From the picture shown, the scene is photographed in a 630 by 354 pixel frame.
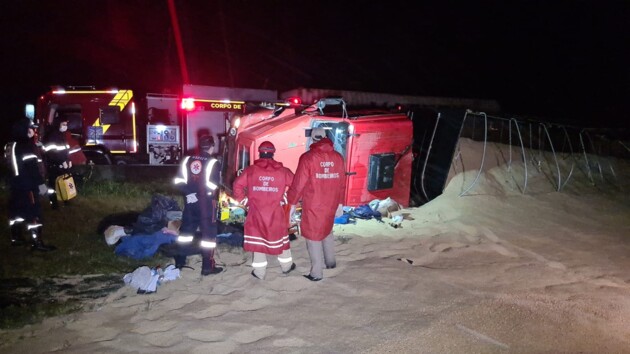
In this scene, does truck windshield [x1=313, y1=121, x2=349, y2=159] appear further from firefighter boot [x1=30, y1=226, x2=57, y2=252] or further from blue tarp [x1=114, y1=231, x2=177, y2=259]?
firefighter boot [x1=30, y1=226, x2=57, y2=252]

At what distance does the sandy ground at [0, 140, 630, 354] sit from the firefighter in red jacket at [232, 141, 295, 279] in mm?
497

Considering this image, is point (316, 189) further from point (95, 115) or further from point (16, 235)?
point (95, 115)

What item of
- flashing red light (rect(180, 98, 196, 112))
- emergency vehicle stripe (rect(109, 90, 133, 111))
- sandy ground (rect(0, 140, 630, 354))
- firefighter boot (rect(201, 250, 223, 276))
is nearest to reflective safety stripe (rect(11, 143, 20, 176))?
sandy ground (rect(0, 140, 630, 354))

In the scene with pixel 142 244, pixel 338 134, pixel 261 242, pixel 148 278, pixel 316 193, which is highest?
pixel 338 134

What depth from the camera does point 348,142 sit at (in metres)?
8.57

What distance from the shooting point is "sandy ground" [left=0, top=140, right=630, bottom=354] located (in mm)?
4277

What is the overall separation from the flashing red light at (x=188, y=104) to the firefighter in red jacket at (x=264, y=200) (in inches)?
417

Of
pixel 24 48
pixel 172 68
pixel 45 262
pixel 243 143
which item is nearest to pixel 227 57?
pixel 172 68

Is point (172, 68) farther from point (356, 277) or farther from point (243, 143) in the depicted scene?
point (356, 277)

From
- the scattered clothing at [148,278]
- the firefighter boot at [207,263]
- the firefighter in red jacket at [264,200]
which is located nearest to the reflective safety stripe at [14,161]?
the scattered clothing at [148,278]

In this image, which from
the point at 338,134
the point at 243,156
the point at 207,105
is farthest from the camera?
the point at 207,105

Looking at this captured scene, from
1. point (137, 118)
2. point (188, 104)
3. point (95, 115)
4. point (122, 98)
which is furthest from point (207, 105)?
point (95, 115)

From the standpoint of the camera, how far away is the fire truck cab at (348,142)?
8109 mm

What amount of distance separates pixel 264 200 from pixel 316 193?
66 cm
